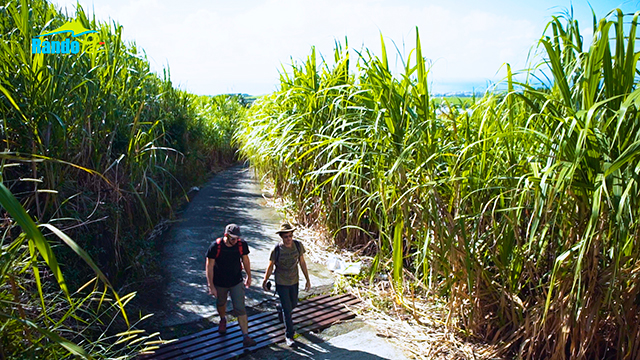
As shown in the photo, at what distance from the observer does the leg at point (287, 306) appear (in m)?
4.40

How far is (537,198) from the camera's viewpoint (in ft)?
Result: 10.6

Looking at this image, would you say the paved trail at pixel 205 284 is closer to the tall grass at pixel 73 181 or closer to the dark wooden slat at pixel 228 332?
the dark wooden slat at pixel 228 332

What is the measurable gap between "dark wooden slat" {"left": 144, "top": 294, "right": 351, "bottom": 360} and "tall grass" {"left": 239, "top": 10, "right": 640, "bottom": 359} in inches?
38.5

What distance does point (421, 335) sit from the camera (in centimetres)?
428

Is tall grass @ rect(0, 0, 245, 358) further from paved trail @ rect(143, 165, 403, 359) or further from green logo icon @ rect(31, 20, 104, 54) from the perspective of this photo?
paved trail @ rect(143, 165, 403, 359)

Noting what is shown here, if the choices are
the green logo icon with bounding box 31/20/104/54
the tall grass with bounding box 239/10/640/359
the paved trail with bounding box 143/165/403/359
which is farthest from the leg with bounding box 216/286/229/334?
the green logo icon with bounding box 31/20/104/54

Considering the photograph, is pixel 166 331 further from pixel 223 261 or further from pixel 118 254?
pixel 118 254

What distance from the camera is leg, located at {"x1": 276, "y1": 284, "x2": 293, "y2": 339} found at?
4.40 m

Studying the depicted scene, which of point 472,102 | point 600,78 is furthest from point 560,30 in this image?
point 472,102

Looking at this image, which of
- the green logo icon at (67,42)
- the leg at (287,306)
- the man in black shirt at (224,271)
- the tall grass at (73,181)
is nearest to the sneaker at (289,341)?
the leg at (287,306)

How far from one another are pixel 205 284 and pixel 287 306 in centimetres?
139

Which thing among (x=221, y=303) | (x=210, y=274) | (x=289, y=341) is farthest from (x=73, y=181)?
(x=289, y=341)

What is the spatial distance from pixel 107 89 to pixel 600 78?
14.7 feet

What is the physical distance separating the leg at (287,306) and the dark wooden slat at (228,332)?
0.39 m
